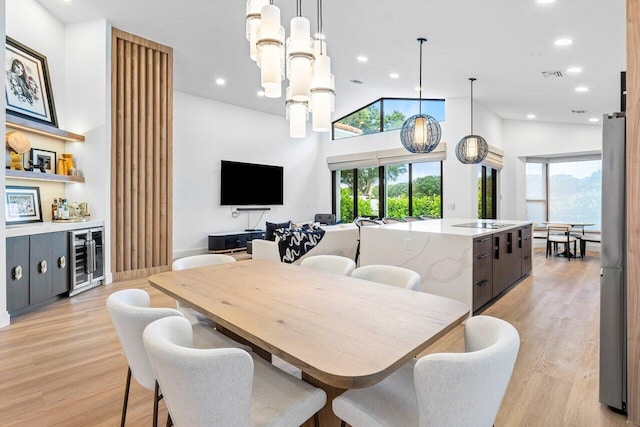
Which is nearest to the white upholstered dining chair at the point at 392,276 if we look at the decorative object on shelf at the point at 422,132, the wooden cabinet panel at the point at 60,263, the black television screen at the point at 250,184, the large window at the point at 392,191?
the decorative object on shelf at the point at 422,132

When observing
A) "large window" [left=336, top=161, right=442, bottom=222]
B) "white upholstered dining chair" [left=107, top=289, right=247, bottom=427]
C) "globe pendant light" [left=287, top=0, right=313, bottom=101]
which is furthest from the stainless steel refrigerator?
"large window" [left=336, top=161, right=442, bottom=222]

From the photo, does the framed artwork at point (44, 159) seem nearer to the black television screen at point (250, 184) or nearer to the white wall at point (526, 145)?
the black television screen at point (250, 184)

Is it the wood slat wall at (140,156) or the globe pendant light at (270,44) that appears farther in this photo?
the wood slat wall at (140,156)

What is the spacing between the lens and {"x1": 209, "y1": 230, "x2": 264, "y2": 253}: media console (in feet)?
23.7

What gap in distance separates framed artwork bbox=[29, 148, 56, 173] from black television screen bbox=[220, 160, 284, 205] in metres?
3.48

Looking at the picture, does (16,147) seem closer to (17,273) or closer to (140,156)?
(17,273)

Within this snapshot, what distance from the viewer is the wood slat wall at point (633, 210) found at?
5.85 ft

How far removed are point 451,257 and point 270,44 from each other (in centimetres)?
255

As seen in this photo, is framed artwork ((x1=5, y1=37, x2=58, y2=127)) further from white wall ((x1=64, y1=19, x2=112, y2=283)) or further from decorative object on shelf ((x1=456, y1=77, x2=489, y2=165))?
decorative object on shelf ((x1=456, y1=77, x2=489, y2=165))

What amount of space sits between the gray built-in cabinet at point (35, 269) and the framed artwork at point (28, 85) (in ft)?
4.89

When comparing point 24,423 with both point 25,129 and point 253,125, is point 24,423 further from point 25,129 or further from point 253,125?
point 253,125

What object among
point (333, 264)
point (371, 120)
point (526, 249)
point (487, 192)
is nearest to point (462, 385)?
point (333, 264)

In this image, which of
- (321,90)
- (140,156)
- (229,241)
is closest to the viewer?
(321,90)

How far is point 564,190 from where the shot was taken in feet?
27.3
